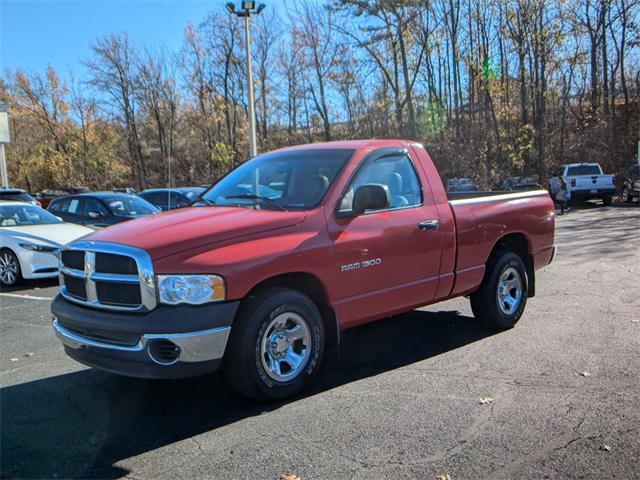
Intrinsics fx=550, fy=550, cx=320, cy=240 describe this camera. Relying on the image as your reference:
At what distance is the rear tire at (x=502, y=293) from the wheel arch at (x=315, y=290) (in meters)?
2.15

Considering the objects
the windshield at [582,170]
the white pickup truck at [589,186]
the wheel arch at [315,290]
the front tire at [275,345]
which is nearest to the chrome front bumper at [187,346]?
the front tire at [275,345]

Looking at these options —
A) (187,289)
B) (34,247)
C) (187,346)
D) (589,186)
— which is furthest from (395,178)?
(589,186)

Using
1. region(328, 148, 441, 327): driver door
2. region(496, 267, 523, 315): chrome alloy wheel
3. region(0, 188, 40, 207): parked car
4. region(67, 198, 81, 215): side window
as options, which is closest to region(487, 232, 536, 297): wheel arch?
region(496, 267, 523, 315): chrome alloy wheel

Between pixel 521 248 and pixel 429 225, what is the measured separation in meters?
2.01

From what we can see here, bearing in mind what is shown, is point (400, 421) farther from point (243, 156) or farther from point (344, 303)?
point (243, 156)

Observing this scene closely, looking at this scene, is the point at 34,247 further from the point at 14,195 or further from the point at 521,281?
the point at 14,195

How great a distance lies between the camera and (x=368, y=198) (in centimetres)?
454

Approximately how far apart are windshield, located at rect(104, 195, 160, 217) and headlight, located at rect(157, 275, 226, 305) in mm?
9162

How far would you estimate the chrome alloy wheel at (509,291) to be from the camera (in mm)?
6102

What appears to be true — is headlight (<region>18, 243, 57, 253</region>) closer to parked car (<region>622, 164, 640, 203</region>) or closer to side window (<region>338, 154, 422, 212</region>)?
side window (<region>338, 154, 422, 212</region>)

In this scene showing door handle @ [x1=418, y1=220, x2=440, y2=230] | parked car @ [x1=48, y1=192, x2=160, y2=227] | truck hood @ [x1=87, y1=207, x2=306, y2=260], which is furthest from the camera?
parked car @ [x1=48, y1=192, x2=160, y2=227]

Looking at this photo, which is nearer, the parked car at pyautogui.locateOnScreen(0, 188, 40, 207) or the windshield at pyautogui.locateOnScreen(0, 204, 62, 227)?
the windshield at pyautogui.locateOnScreen(0, 204, 62, 227)

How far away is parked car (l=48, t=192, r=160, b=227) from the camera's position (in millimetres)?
12336

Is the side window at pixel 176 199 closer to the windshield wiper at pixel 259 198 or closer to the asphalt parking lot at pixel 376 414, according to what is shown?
the asphalt parking lot at pixel 376 414
